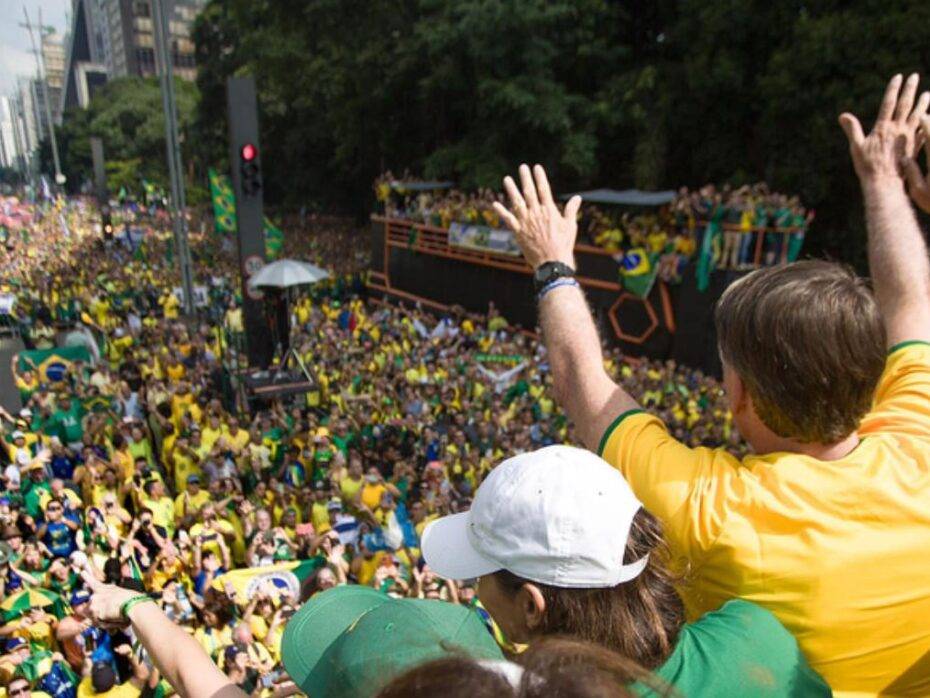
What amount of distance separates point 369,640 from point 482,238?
726 inches

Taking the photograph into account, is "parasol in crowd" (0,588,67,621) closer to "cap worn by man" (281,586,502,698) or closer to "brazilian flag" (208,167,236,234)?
"cap worn by man" (281,586,502,698)

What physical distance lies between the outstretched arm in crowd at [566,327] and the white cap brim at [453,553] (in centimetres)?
30

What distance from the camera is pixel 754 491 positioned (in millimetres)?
1105

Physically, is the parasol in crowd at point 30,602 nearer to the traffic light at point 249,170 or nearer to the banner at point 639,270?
the traffic light at point 249,170

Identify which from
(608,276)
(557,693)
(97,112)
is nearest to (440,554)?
(557,693)

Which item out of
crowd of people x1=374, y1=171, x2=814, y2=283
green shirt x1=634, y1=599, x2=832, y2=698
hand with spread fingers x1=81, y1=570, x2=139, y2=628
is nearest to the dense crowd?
crowd of people x1=374, y1=171, x2=814, y2=283

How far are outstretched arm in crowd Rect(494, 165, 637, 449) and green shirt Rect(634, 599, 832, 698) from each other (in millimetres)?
363

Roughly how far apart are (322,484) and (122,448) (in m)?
2.50

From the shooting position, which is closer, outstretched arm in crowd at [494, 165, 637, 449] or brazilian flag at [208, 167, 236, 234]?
outstretched arm in crowd at [494, 165, 637, 449]

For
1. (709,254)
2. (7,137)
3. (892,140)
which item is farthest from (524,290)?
(892,140)

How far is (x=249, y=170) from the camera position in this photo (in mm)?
10703

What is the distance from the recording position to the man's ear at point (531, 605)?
1.02 m

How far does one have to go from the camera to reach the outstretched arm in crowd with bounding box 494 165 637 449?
1.31m

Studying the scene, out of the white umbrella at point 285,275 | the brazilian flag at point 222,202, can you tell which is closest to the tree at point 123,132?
the brazilian flag at point 222,202
